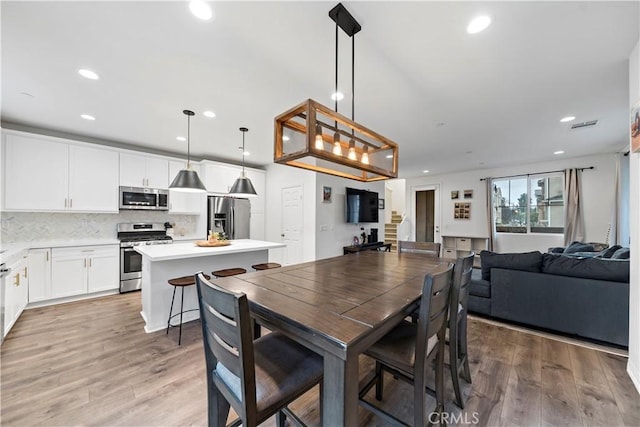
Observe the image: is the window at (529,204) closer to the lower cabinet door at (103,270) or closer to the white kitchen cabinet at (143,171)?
the white kitchen cabinet at (143,171)

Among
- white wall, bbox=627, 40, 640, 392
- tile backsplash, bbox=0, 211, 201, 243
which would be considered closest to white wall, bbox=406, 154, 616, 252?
white wall, bbox=627, 40, 640, 392

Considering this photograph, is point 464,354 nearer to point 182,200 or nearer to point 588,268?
point 588,268

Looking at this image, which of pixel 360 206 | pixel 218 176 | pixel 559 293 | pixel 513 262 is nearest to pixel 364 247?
pixel 360 206

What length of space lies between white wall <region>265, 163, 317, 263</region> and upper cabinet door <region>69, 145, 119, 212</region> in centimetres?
277

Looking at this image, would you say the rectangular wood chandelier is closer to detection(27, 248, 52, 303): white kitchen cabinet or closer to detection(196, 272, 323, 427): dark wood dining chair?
detection(196, 272, 323, 427): dark wood dining chair

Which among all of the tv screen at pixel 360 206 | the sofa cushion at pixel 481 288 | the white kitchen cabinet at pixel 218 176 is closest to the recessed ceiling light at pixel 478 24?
the sofa cushion at pixel 481 288

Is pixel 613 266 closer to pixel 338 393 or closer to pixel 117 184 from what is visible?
pixel 338 393

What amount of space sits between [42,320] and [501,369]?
4.91 meters

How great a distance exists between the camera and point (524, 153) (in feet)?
16.1

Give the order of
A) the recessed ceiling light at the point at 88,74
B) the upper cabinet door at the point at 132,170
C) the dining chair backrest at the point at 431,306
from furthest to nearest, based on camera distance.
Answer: the upper cabinet door at the point at 132,170 < the recessed ceiling light at the point at 88,74 < the dining chair backrest at the point at 431,306

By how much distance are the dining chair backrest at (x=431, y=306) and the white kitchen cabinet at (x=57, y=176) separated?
4.82 meters

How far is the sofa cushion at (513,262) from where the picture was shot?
9.05 feet

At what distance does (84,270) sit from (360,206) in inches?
192

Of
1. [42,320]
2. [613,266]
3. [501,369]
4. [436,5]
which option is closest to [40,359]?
[42,320]
